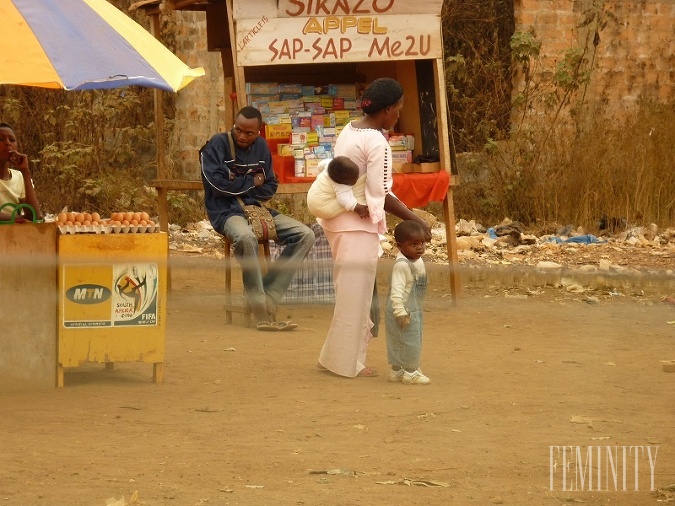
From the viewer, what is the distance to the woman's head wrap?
622 centimetres

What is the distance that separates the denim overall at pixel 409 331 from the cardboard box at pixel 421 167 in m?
2.57

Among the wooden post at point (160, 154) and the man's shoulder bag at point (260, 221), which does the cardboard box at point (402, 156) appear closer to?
the man's shoulder bag at point (260, 221)

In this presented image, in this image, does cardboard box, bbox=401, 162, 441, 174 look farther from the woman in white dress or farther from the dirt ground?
the woman in white dress

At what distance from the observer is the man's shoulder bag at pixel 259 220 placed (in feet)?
25.1

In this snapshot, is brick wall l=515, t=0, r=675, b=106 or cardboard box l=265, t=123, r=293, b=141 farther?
brick wall l=515, t=0, r=675, b=106

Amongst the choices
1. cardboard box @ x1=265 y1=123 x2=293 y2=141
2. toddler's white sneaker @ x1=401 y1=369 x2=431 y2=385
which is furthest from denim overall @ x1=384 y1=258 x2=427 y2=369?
cardboard box @ x1=265 y1=123 x2=293 y2=141

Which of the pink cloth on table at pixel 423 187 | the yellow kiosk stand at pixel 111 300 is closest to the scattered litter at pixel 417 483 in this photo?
the yellow kiosk stand at pixel 111 300

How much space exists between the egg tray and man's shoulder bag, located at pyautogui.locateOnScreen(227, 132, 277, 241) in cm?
182

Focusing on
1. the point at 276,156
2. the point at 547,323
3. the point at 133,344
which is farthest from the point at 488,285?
the point at 133,344

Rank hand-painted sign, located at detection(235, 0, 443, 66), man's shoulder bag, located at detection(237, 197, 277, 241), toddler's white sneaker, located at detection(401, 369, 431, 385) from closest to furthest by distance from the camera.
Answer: toddler's white sneaker, located at detection(401, 369, 431, 385) < man's shoulder bag, located at detection(237, 197, 277, 241) < hand-painted sign, located at detection(235, 0, 443, 66)

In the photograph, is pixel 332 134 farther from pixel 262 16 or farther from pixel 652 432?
pixel 652 432

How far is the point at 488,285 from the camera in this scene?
9.85 metres

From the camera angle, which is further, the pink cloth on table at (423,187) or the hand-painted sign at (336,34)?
the pink cloth on table at (423,187)

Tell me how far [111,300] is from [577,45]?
900 cm
